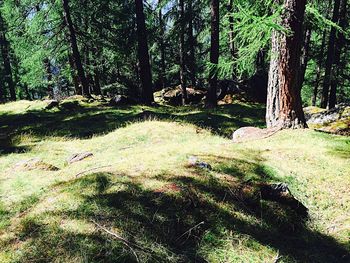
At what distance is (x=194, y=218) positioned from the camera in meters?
5.03

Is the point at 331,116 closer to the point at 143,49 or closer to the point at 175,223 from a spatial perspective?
the point at 175,223

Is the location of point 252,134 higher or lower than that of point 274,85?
lower

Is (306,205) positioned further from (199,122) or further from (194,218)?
(199,122)

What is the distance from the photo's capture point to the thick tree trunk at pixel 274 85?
Result: 29.3 ft

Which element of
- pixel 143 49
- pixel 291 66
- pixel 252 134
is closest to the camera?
pixel 291 66

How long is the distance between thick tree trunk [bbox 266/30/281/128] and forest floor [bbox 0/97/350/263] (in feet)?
2.30

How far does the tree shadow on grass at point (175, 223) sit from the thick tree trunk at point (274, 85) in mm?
3828

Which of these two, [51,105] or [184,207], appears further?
[51,105]

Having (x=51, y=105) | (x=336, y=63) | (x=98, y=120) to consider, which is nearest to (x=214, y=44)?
(x=98, y=120)

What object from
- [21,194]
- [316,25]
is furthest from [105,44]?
[21,194]

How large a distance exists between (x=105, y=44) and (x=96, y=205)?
17.4m

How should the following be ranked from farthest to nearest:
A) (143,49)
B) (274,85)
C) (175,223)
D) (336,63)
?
1. (336,63)
2. (143,49)
3. (274,85)
4. (175,223)

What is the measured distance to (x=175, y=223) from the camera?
486cm

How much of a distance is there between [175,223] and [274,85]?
229 inches
